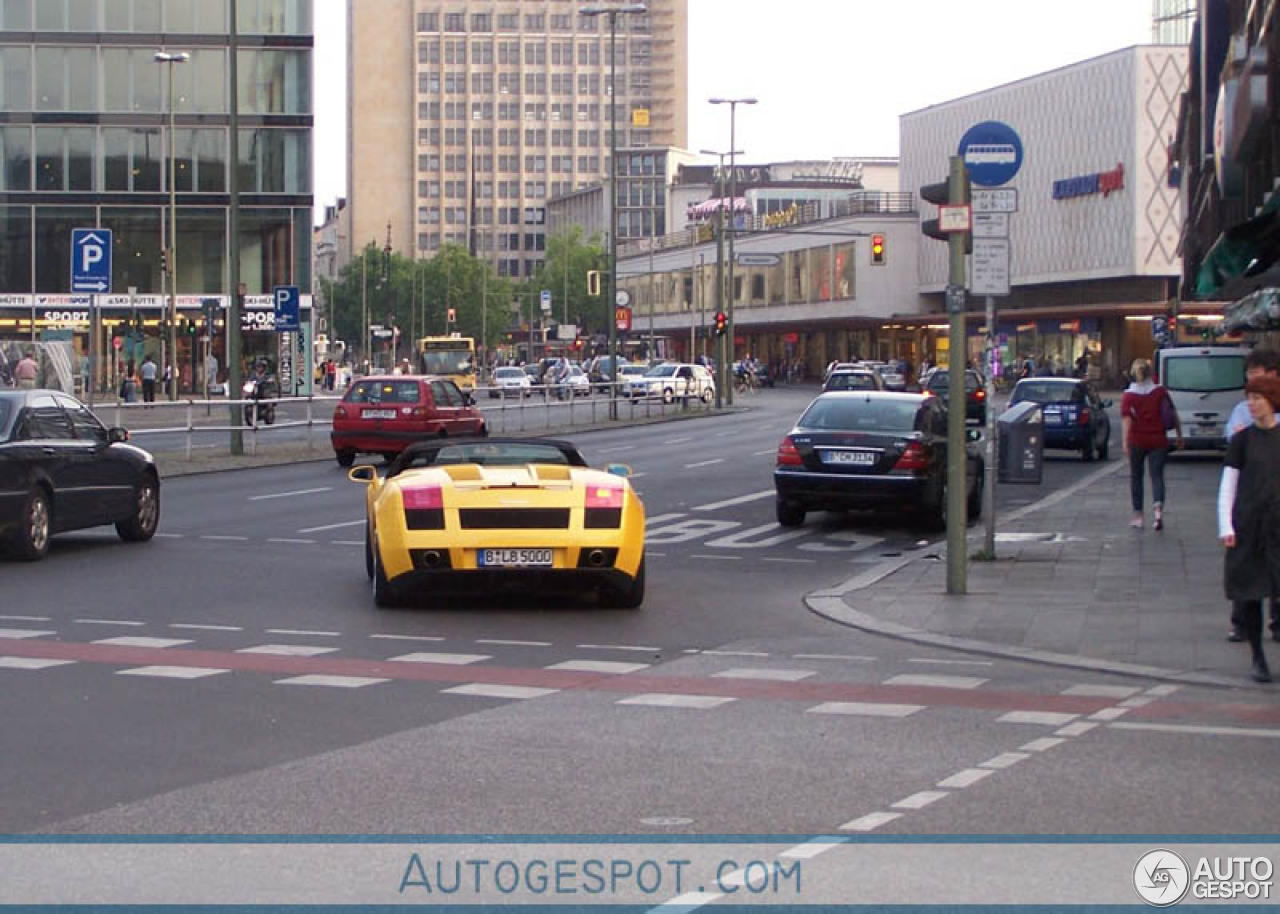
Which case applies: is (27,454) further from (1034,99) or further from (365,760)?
(1034,99)

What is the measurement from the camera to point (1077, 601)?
50.6ft

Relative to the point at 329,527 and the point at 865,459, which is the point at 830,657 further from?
the point at 329,527

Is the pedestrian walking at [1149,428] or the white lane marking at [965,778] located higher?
the pedestrian walking at [1149,428]

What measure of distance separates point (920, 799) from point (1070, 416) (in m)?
33.0

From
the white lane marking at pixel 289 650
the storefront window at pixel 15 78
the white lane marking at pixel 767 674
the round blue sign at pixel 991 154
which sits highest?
the storefront window at pixel 15 78

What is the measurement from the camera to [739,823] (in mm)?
7383

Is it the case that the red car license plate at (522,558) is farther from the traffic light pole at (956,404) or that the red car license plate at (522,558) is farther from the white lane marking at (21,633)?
the traffic light pole at (956,404)

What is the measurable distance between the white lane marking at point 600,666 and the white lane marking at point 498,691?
31.5 inches

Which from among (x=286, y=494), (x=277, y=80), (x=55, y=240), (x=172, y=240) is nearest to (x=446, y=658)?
(x=286, y=494)

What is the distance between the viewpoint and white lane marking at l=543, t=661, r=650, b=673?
1172 centimetres

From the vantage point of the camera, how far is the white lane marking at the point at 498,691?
10695mm

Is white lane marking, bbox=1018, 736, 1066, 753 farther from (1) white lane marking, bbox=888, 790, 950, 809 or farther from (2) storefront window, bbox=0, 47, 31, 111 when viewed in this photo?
(2) storefront window, bbox=0, 47, 31, 111

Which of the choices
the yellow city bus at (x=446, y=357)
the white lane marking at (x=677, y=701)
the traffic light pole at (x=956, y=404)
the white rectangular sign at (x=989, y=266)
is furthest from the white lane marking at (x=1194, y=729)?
the yellow city bus at (x=446, y=357)

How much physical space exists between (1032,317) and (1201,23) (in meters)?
32.7
